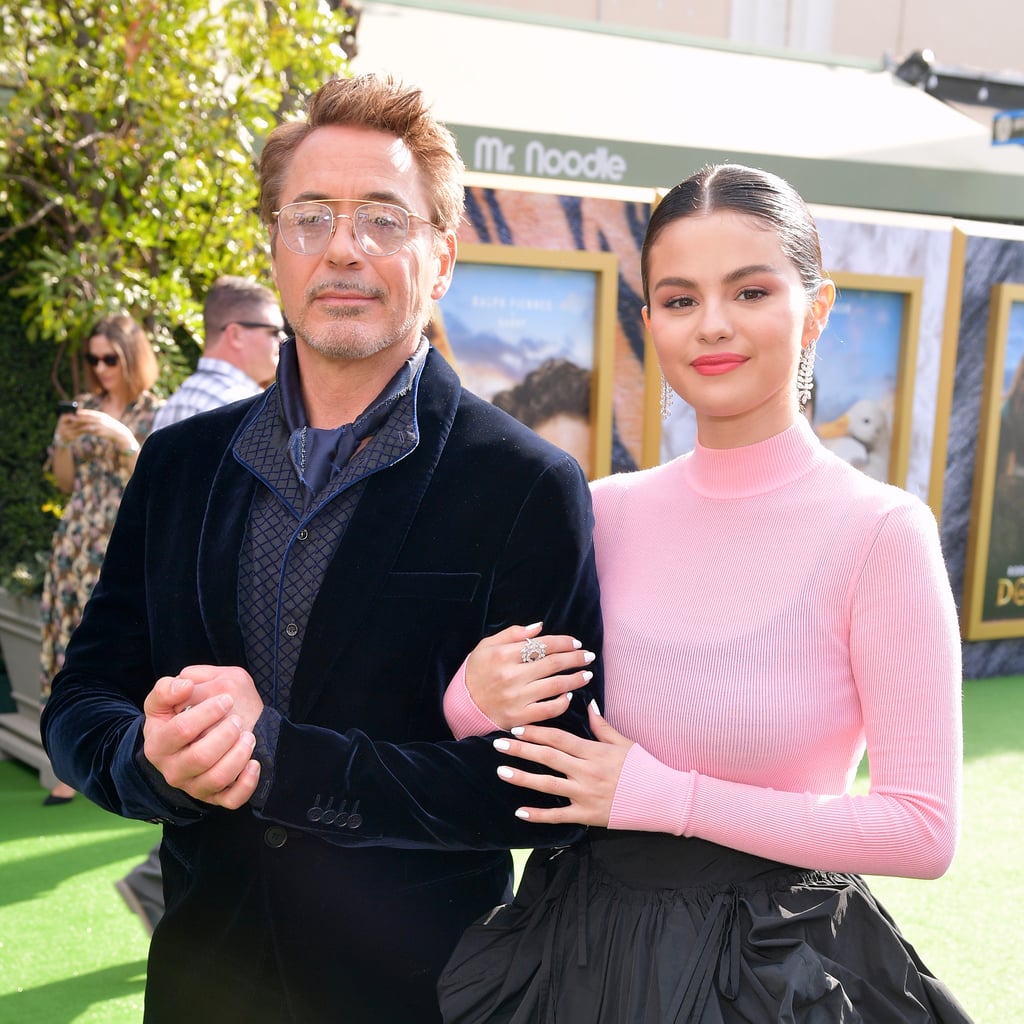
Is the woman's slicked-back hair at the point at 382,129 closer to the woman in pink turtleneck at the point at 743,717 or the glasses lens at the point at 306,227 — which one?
the glasses lens at the point at 306,227

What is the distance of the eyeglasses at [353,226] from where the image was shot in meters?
1.74

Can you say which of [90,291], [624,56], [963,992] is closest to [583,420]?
[90,291]

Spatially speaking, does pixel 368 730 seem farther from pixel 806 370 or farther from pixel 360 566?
pixel 806 370

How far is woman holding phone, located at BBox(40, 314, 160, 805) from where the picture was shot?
4.72 meters

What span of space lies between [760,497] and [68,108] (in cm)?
535

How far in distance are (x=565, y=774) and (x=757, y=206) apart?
836 mm

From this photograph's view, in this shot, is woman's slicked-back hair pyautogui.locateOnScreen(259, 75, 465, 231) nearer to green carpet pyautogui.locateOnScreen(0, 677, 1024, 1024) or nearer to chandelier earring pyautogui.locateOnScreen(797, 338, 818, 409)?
chandelier earring pyautogui.locateOnScreen(797, 338, 818, 409)

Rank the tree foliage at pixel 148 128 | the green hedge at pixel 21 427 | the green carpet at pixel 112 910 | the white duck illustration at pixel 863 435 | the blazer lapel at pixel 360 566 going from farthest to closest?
the white duck illustration at pixel 863 435 → the green hedge at pixel 21 427 → the tree foliage at pixel 148 128 → the green carpet at pixel 112 910 → the blazer lapel at pixel 360 566

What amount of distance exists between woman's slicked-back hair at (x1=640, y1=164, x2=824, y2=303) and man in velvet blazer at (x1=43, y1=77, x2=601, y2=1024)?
377mm

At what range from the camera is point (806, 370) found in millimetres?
1947

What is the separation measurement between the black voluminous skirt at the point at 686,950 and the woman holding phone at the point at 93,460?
3.42 metres

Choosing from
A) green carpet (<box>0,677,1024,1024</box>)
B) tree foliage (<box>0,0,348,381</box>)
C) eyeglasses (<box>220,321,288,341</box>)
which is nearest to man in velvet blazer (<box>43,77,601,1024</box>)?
green carpet (<box>0,677,1024,1024</box>)

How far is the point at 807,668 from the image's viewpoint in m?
1.57

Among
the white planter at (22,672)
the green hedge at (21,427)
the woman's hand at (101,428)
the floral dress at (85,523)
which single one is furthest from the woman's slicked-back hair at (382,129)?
the green hedge at (21,427)
